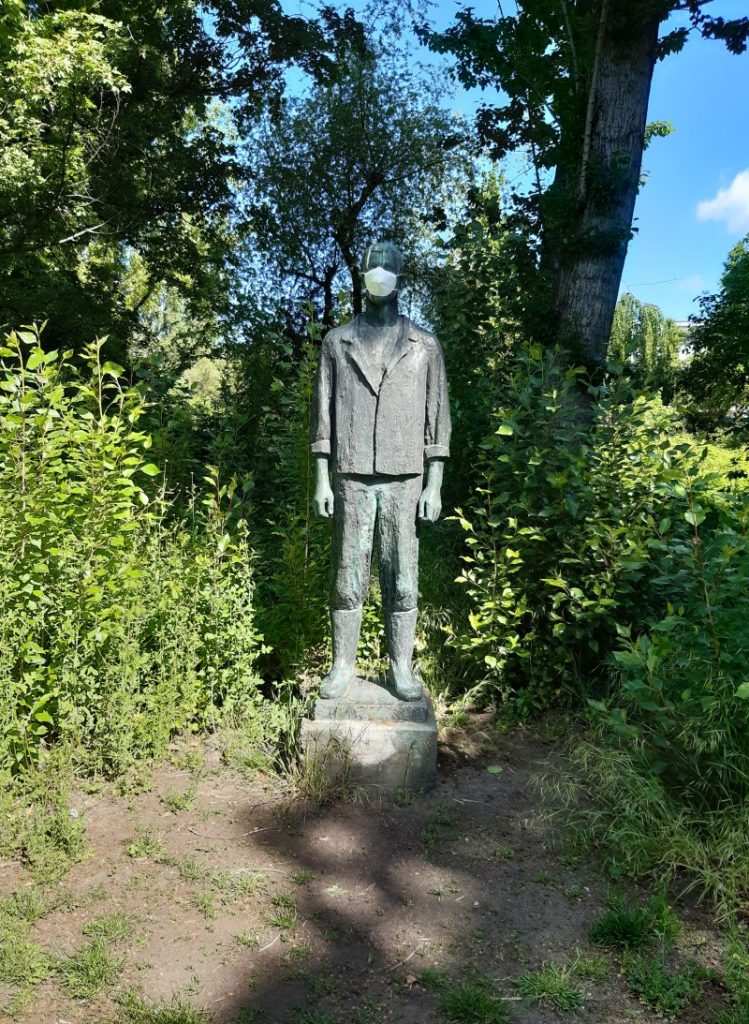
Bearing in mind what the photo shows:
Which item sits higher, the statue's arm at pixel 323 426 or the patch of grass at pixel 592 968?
the statue's arm at pixel 323 426

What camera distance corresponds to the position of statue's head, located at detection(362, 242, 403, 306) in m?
3.66

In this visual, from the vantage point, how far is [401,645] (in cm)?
394

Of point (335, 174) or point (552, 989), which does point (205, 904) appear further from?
point (335, 174)

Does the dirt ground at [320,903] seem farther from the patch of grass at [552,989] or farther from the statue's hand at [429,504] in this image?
the statue's hand at [429,504]

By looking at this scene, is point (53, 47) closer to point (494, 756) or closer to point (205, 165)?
point (205, 165)

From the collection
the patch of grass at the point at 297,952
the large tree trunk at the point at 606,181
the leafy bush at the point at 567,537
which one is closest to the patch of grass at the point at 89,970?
the patch of grass at the point at 297,952

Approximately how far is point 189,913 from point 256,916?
0.26m

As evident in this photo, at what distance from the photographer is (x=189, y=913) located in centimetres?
288

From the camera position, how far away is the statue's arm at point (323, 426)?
12.4 ft

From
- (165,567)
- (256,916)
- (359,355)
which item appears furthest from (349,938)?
(359,355)

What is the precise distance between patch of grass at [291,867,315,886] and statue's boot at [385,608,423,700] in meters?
1.03

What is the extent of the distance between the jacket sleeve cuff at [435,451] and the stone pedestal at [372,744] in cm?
132

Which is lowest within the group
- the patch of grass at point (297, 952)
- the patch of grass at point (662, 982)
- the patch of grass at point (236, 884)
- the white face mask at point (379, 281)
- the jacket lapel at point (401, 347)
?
the patch of grass at point (297, 952)

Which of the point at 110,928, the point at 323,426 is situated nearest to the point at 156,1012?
the point at 110,928
